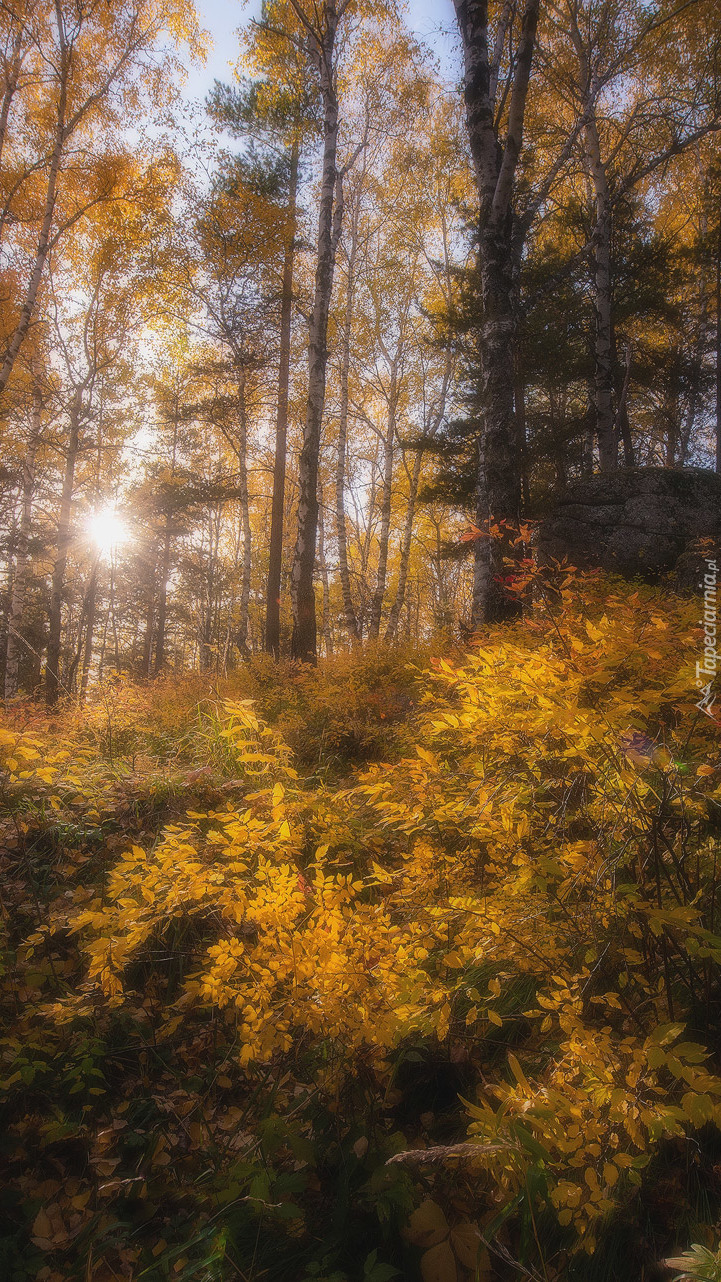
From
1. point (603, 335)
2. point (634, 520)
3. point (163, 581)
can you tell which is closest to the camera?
point (634, 520)

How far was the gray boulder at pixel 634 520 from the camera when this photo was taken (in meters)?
6.42

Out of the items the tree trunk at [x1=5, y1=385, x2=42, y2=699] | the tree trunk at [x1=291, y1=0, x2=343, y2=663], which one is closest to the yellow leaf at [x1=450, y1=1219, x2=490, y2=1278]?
the tree trunk at [x1=291, y1=0, x2=343, y2=663]

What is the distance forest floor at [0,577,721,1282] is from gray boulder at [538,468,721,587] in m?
4.50

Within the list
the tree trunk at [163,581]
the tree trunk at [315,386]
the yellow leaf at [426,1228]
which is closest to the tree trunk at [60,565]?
the tree trunk at [315,386]

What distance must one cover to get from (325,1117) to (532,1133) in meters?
0.79

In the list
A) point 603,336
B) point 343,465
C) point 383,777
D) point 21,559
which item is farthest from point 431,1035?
point 343,465

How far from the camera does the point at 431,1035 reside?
196cm

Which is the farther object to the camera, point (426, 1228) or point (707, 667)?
point (707, 667)

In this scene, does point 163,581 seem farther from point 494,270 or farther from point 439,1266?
point 439,1266

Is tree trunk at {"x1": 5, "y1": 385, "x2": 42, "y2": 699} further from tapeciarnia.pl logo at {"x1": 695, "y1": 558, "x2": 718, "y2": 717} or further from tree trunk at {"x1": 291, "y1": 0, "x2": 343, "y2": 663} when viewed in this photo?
tapeciarnia.pl logo at {"x1": 695, "y1": 558, "x2": 718, "y2": 717}

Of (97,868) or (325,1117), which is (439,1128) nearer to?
(325,1117)

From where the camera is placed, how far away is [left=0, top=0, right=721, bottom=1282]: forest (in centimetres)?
144

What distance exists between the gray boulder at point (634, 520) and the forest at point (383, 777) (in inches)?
1.8

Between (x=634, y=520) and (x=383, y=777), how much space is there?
5723 millimetres
